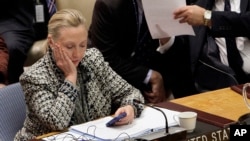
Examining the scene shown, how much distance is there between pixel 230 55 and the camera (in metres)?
2.87

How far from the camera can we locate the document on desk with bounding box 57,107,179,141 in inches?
68.6

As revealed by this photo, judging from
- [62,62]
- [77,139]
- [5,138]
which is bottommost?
[5,138]

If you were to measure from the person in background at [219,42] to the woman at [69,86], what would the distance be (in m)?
0.65

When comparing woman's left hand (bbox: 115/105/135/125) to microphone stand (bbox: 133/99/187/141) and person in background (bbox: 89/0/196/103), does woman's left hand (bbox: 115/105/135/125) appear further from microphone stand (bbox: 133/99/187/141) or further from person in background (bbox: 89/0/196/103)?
person in background (bbox: 89/0/196/103)

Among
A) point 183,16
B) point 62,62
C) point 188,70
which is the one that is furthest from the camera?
point 188,70

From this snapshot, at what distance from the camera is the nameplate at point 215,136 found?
1697 millimetres

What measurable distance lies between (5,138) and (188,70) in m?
1.35

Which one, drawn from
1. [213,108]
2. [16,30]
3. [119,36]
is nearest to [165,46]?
[119,36]

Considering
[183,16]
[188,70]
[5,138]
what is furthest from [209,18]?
[5,138]

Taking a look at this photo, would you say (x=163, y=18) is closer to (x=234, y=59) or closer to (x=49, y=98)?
(x=234, y=59)

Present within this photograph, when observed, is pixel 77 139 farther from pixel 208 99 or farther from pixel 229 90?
pixel 229 90

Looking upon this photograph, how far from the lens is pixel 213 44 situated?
2.96 m

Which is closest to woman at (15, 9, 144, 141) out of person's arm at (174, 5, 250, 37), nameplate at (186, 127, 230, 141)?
nameplate at (186, 127, 230, 141)

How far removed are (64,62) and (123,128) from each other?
0.42 metres
